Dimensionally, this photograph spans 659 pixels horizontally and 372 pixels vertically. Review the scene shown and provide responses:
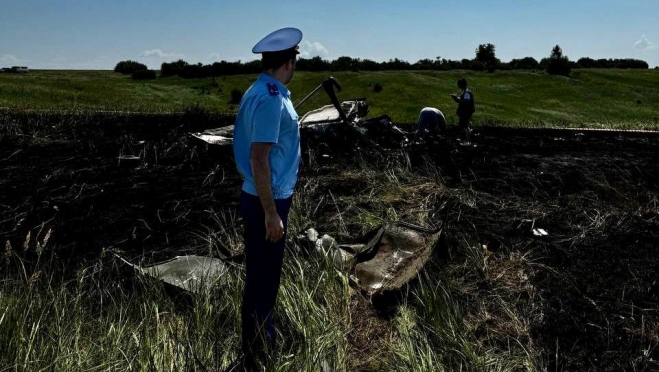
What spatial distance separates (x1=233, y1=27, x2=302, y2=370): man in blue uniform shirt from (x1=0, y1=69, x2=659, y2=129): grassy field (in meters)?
17.2

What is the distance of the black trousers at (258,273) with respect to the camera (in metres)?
2.97

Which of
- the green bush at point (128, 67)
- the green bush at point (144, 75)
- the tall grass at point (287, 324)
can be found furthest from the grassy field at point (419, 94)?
the tall grass at point (287, 324)

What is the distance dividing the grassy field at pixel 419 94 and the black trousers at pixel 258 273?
1723 centimetres

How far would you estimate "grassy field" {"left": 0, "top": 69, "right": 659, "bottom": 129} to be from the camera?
24.4 meters

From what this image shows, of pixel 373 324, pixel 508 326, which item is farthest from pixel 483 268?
pixel 373 324

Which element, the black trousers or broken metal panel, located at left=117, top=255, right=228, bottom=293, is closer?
the black trousers

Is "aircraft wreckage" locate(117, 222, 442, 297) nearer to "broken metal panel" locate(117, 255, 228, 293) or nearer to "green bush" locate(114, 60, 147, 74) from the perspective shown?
"broken metal panel" locate(117, 255, 228, 293)

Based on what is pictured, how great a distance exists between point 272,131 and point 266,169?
0.19m

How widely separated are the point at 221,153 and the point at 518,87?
2883 cm

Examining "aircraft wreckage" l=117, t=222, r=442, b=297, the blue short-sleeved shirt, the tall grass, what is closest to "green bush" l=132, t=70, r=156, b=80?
the tall grass

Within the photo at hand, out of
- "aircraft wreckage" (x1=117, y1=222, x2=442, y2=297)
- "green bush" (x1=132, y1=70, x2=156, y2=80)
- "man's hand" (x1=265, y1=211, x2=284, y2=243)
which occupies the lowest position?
"aircraft wreckage" (x1=117, y1=222, x2=442, y2=297)

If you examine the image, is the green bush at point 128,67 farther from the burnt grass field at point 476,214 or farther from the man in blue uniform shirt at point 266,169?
the man in blue uniform shirt at point 266,169

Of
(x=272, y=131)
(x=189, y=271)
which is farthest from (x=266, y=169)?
(x=189, y=271)

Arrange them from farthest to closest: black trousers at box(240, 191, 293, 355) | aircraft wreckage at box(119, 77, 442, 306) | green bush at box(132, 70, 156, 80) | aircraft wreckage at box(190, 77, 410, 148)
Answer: green bush at box(132, 70, 156, 80)
aircraft wreckage at box(190, 77, 410, 148)
aircraft wreckage at box(119, 77, 442, 306)
black trousers at box(240, 191, 293, 355)
